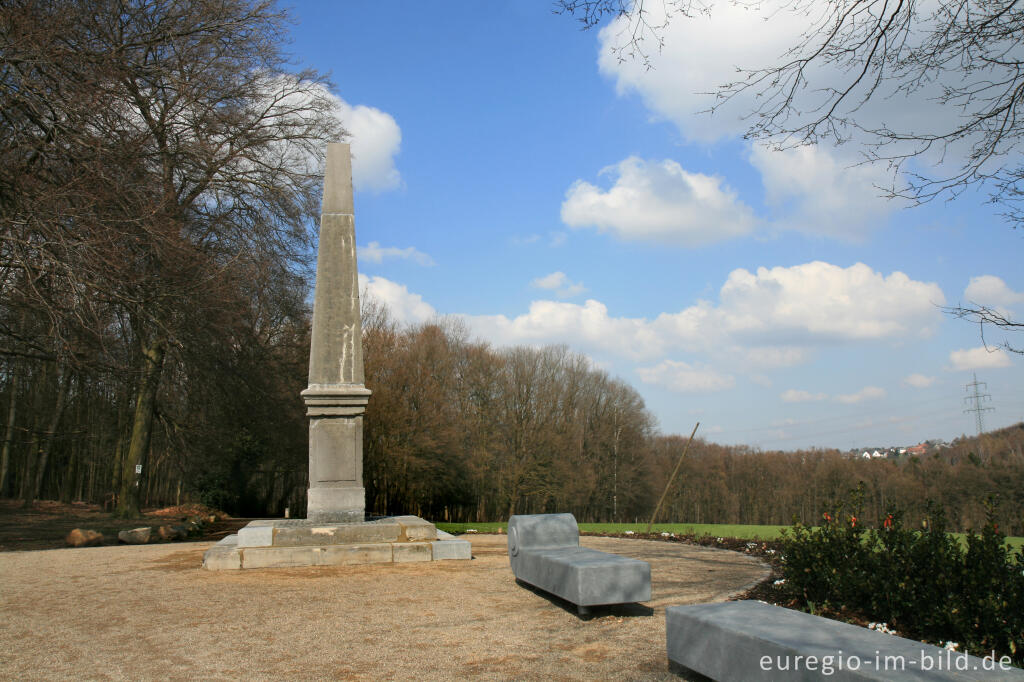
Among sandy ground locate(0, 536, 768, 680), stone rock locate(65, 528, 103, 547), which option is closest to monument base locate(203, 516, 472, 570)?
sandy ground locate(0, 536, 768, 680)

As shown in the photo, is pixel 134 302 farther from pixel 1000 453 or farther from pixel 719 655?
pixel 1000 453

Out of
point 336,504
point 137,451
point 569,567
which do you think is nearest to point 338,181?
point 336,504

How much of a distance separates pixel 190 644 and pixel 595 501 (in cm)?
3926

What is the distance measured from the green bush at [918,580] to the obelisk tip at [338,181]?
313 inches

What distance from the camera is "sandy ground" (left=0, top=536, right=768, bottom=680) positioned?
4801 mm

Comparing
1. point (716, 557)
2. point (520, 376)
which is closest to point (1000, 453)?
point (520, 376)

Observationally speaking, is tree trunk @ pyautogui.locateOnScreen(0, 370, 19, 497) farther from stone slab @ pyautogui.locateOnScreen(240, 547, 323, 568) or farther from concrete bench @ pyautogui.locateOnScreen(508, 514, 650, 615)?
concrete bench @ pyautogui.locateOnScreen(508, 514, 650, 615)

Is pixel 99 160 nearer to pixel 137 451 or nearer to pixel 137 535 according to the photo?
pixel 137 535

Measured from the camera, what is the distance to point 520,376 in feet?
130

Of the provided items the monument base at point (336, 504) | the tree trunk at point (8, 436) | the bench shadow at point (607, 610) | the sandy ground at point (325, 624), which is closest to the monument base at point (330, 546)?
the monument base at point (336, 504)

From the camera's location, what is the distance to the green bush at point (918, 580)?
466 centimetres

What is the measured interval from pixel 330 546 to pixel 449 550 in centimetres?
165

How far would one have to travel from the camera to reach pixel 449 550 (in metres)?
9.91

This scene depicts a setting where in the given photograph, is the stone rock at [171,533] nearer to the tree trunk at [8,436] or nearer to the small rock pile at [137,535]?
the small rock pile at [137,535]
